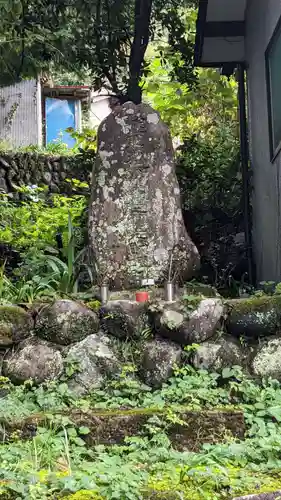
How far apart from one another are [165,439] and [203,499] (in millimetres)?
1160

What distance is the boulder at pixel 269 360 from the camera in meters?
4.77

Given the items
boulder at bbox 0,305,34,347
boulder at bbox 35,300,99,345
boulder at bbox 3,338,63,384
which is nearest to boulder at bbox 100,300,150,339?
boulder at bbox 35,300,99,345

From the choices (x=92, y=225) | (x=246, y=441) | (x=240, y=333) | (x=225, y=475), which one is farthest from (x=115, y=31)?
(x=225, y=475)

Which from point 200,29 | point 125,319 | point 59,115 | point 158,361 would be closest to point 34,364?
point 125,319

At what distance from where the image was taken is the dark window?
621cm

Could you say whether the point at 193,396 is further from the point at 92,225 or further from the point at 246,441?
the point at 92,225

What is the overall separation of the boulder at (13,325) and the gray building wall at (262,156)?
2727 mm

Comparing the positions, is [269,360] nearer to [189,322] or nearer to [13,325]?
[189,322]

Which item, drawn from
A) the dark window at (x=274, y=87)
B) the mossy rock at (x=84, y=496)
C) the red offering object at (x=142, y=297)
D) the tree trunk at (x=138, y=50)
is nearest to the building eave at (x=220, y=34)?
the tree trunk at (x=138, y=50)

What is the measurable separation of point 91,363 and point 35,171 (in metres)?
9.38

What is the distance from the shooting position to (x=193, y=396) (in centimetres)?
447

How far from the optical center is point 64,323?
504 cm

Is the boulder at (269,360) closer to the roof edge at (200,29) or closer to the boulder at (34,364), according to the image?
the boulder at (34,364)

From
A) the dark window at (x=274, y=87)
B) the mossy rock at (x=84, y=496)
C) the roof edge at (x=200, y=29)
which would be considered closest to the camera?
the mossy rock at (x=84, y=496)
